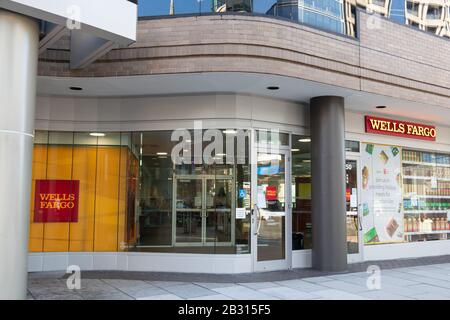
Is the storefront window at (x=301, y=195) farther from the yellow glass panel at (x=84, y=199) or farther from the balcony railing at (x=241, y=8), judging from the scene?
the yellow glass panel at (x=84, y=199)

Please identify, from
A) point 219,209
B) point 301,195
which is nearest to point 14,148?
point 219,209

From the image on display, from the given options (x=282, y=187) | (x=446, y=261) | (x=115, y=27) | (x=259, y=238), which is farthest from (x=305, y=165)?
(x=115, y=27)

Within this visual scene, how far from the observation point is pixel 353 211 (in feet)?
35.9

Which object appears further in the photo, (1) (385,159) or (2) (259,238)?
(1) (385,159)

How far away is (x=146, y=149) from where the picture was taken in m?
9.66

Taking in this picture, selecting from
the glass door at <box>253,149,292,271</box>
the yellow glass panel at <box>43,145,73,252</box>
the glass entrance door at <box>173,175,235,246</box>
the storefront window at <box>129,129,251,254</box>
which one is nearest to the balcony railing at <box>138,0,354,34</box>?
the storefront window at <box>129,129,251,254</box>

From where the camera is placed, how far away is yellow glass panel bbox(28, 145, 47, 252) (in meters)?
9.50

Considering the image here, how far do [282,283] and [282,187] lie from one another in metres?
2.40

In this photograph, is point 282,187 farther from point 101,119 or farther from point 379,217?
point 101,119

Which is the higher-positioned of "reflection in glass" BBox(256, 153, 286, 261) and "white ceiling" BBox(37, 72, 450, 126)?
"white ceiling" BBox(37, 72, 450, 126)

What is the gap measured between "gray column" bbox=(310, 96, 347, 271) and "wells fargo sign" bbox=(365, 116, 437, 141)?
184cm

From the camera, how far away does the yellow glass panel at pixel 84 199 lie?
9656mm

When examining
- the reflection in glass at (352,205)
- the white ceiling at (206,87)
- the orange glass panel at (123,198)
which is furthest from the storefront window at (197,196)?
the reflection in glass at (352,205)

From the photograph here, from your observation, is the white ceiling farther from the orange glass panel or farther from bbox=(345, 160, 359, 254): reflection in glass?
bbox=(345, 160, 359, 254): reflection in glass
